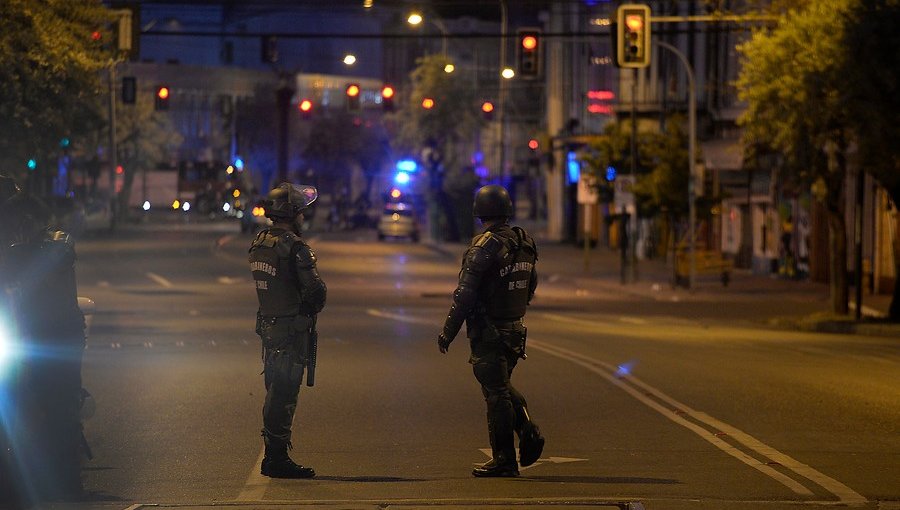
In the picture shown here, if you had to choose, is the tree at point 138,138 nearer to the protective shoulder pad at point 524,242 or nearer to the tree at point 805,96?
the tree at point 805,96

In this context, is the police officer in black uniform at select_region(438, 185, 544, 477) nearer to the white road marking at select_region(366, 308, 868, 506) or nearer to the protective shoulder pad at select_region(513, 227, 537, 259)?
the protective shoulder pad at select_region(513, 227, 537, 259)

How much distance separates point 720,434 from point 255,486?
4.16 meters

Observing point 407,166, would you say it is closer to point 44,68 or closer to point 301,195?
point 44,68

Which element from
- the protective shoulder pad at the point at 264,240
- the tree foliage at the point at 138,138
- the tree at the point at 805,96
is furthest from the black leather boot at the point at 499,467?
→ the tree foliage at the point at 138,138

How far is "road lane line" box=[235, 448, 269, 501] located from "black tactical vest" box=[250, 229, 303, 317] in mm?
1071

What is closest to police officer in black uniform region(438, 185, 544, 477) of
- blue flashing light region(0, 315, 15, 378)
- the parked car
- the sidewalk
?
blue flashing light region(0, 315, 15, 378)

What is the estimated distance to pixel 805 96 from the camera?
2506 centimetres

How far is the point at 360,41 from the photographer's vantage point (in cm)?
11925

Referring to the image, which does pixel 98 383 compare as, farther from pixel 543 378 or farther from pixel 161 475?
pixel 161 475

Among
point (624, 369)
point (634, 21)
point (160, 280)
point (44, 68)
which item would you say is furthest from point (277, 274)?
point (160, 280)

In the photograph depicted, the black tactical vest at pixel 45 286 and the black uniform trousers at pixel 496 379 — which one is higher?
the black tactical vest at pixel 45 286

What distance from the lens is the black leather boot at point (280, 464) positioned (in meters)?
9.87

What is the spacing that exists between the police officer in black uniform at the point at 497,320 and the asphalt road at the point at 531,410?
24cm

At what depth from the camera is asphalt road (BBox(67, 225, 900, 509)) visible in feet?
31.2
